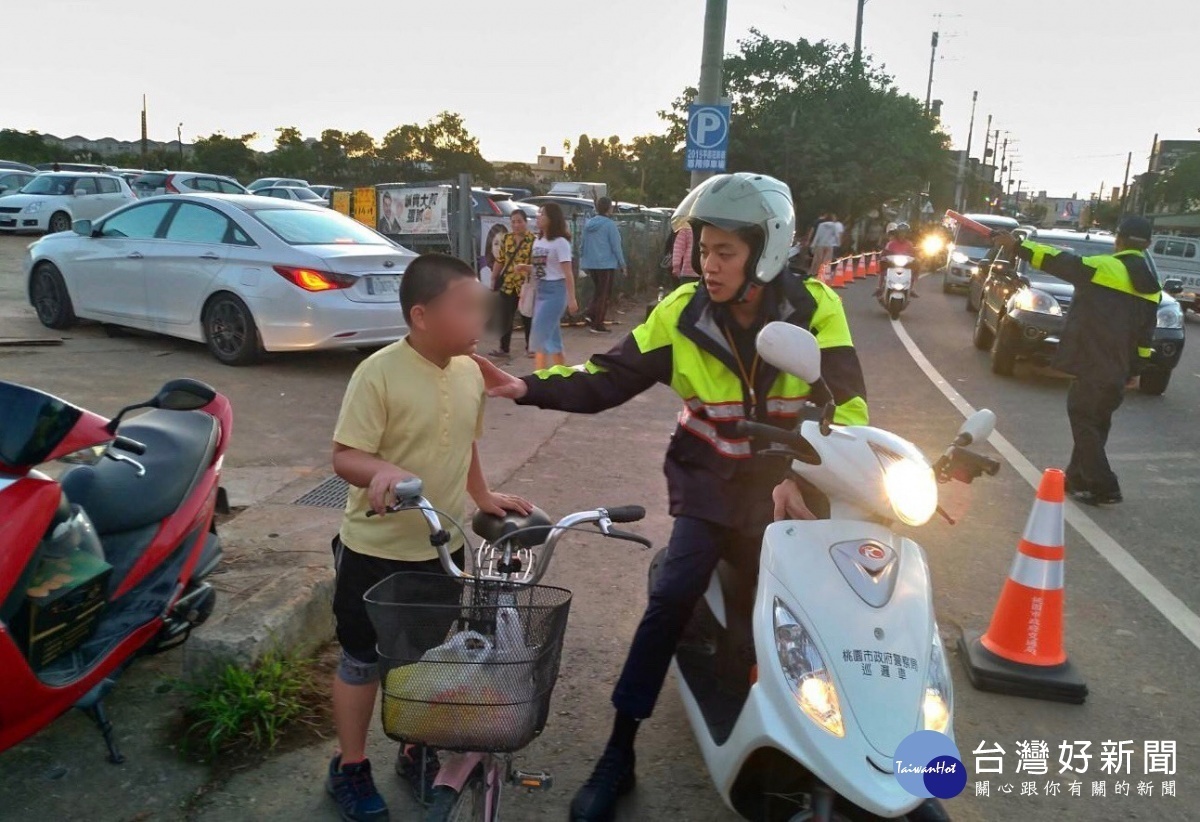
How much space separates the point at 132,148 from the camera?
80.1m

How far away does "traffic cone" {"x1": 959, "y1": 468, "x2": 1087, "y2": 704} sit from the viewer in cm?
411

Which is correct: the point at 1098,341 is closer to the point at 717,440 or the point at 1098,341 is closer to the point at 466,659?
the point at 717,440

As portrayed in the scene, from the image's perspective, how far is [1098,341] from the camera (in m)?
6.86

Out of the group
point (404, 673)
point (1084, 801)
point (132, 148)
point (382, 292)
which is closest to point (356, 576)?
point (404, 673)

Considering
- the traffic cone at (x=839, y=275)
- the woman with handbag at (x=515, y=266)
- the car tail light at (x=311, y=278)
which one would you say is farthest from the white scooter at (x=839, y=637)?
the traffic cone at (x=839, y=275)

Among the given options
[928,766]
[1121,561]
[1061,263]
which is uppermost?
[1061,263]

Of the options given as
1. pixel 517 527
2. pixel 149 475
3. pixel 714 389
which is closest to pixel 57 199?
pixel 149 475

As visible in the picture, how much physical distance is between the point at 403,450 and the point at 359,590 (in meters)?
0.42

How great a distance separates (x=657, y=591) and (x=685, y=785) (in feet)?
2.47

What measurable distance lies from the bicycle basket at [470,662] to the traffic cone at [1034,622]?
2.54 metres

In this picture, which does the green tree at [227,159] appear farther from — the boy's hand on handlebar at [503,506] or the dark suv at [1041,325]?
the boy's hand on handlebar at [503,506]

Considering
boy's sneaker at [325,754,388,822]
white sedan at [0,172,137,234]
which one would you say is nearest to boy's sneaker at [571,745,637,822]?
boy's sneaker at [325,754,388,822]

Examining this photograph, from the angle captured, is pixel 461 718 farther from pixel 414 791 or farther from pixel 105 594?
pixel 105 594

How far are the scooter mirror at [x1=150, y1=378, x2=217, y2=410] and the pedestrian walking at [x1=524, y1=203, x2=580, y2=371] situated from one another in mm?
6261
